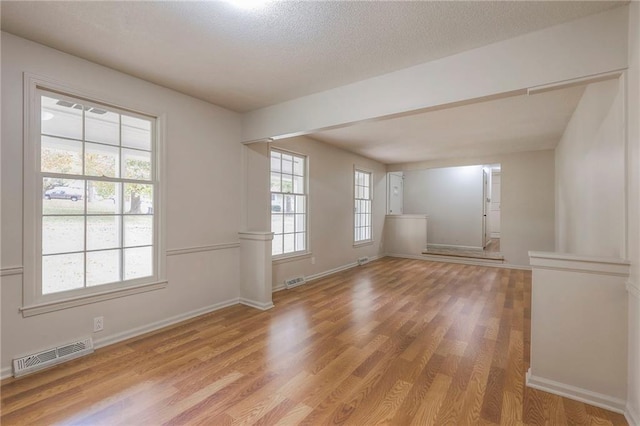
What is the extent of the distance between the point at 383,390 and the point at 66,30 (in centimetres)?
352

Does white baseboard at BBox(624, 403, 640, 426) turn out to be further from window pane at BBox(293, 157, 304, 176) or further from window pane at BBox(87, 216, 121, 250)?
window pane at BBox(293, 157, 304, 176)

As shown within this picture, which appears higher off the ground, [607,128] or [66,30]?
[66,30]

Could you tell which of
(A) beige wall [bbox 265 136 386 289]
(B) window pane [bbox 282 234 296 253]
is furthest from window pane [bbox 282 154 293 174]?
(B) window pane [bbox 282 234 296 253]

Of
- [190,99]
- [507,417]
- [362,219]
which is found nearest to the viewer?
[507,417]

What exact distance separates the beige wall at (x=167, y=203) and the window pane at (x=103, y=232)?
18.3 inches

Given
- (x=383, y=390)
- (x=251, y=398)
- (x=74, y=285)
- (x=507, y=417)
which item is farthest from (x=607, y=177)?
(x=74, y=285)

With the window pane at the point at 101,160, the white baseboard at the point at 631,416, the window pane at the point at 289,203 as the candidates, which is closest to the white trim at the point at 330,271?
the window pane at the point at 289,203

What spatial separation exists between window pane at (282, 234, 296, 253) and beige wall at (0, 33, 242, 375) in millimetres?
996

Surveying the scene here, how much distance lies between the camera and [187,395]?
2006 mm

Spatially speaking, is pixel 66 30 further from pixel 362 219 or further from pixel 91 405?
pixel 362 219

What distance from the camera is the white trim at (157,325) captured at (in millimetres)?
2726

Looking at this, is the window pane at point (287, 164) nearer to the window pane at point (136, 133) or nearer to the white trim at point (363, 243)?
the window pane at point (136, 133)

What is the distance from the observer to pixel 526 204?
20.5ft

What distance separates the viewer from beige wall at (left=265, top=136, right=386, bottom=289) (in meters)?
4.94
